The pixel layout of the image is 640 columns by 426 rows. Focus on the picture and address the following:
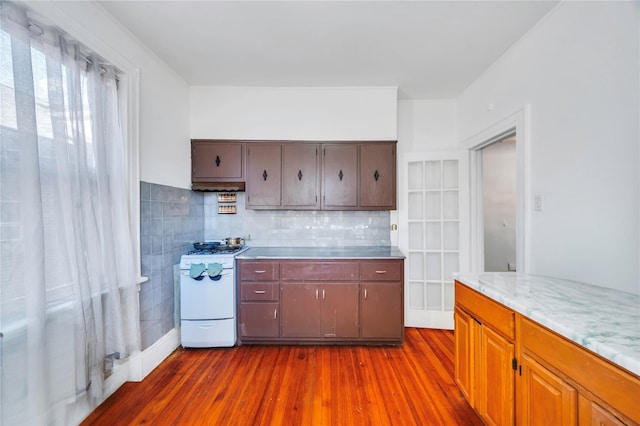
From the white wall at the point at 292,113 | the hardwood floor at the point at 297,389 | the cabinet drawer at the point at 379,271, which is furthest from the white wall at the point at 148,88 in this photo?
the cabinet drawer at the point at 379,271

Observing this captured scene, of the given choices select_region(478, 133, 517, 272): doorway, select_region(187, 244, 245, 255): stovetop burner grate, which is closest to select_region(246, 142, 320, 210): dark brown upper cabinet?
select_region(187, 244, 245, 255): stovetop burner grate

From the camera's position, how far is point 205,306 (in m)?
2.45

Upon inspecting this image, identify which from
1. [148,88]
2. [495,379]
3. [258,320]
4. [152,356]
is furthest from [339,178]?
[152,356]

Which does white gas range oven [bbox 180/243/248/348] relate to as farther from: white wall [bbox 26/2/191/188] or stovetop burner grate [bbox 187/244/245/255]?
white wall [bbox 26/2/191/188]

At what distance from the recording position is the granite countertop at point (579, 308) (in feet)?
2.66

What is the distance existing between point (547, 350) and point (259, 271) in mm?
2146

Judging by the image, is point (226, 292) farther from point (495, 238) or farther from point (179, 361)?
point (495, 238)

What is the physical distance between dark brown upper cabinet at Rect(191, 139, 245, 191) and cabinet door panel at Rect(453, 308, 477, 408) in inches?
95.8

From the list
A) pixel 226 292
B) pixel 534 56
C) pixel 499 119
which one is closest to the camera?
pixel 534 56

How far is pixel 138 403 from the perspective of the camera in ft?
5.80

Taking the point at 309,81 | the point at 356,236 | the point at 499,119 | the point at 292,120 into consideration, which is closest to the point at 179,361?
the point at 356,236

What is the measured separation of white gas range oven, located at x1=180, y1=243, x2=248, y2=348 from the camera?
2.44 meters

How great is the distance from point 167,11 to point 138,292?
6.91 feet

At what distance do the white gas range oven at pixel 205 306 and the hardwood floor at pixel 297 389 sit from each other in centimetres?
12
